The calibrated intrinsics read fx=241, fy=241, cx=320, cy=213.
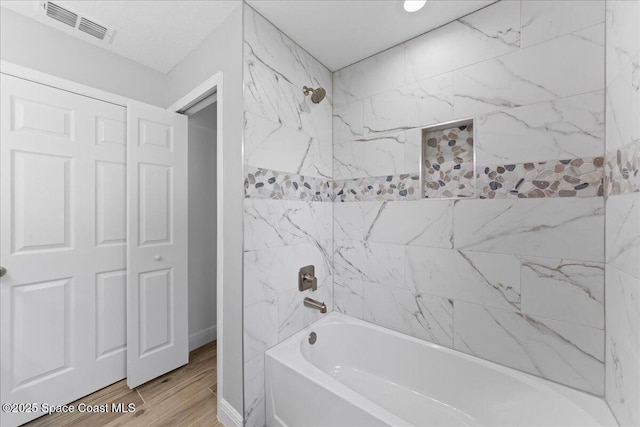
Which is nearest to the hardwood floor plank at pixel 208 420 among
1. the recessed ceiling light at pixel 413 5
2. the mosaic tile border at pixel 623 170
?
the mosaic tile border at pixel 623 170

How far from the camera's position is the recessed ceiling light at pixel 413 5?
4.24 feet

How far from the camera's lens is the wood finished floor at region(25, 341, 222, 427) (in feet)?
4.62

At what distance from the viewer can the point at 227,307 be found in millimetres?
1435

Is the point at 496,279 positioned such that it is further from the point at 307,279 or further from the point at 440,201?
the point at 307,279

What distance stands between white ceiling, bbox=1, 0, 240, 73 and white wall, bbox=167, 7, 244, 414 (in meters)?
0.11

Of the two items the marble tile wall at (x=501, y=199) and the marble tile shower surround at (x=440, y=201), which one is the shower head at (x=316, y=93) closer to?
the marble tile shower surround at (x=440, y=201)

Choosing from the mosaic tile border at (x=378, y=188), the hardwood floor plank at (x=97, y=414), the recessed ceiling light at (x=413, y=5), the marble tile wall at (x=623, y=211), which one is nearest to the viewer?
the marble tile wall at (x=623, y=211)

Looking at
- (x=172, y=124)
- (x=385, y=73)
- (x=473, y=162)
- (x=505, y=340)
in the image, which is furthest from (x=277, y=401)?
(x=385, y=73)

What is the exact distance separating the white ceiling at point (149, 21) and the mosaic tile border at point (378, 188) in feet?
4.29

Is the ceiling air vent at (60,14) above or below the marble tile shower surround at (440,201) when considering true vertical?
above

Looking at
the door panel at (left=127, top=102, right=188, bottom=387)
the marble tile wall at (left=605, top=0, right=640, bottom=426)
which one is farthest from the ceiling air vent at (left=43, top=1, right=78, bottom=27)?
the marble tile wall at (left=605, top=0, right=640, bottom=426)

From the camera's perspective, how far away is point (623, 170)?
90 centimetres

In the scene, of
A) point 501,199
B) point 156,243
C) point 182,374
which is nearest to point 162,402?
point 182,374

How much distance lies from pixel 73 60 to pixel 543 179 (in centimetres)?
291
